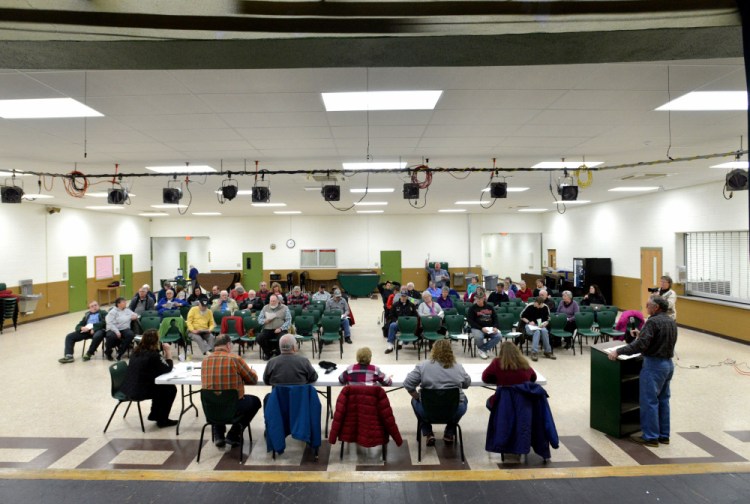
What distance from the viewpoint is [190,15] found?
254 centimetres

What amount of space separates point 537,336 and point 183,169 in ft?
24.9

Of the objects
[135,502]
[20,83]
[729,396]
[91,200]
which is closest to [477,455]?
[135,502]

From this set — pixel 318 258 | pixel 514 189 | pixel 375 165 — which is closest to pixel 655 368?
pixel 375 165

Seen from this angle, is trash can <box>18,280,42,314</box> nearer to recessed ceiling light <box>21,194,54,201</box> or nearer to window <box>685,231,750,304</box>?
recessed ceiling light <box>21,194,54,201</box>

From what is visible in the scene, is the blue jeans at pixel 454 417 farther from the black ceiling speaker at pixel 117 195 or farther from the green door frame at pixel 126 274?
the green door frame at pixel 126 274

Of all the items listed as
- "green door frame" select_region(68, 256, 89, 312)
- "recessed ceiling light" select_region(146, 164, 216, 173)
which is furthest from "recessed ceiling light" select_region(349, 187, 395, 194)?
"green door frame" select_region(68, 256, 89, 312)

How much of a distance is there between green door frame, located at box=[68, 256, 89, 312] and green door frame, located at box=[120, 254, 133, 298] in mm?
1763

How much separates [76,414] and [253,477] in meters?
3.15

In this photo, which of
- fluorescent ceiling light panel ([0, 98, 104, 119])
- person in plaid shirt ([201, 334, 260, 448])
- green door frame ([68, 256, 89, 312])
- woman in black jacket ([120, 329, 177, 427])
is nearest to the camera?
person in plaid shirt ([201, 334, 260, 448])

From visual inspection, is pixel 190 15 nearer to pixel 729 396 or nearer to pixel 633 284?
pixel 729 396

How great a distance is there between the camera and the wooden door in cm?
1152

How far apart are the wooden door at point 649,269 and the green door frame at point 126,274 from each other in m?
19.0

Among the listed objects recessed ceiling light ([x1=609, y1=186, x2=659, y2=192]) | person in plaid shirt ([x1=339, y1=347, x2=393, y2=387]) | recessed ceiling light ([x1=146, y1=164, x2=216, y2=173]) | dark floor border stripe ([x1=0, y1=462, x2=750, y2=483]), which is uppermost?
recessed ceiling light ([x1=609, y1=186, x2=659, y2=192])

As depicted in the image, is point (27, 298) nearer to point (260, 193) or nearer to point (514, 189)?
point (260, 193)
